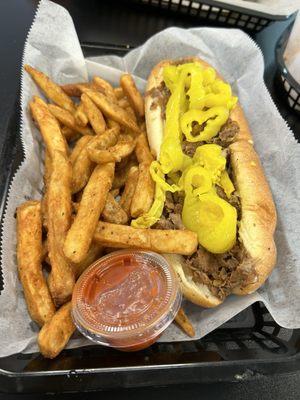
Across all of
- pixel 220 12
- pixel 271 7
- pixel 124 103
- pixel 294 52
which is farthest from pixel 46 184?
pixel 271 7

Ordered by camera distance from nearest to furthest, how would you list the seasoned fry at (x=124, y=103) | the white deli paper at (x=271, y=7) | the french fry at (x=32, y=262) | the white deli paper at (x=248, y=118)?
the french fry at (x=32, y=262), the white deli paper at (x=248, y=118), the seasoned fry at (x=124, y=103), the white deli paper at (x=271, y=7)

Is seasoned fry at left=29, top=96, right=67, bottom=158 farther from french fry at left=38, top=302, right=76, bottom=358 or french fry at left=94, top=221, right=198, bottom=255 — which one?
french fry at left=38, top=302, right=76, bottom=358

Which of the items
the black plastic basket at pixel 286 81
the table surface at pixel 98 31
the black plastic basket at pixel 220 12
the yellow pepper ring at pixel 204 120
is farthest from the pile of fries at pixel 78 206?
the black plastic basket at pixel 220 12

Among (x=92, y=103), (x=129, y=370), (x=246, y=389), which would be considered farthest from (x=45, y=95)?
Answer: (x=246, y=389)

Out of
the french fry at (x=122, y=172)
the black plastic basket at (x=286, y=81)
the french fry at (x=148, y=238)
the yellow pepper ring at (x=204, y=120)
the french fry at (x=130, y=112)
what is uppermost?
the black plastic basket at (x=286, y=81)

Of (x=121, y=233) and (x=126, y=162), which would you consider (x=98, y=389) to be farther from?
(x=126, y=162)

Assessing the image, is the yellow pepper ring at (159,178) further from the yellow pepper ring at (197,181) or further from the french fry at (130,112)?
the french fry at (130,112)
